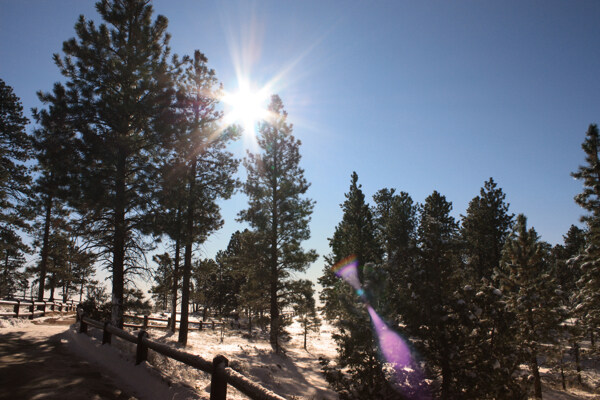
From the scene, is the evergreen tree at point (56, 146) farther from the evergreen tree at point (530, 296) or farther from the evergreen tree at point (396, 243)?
the evergreen tree at point (530, 296)

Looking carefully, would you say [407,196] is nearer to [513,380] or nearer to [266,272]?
[266,272]

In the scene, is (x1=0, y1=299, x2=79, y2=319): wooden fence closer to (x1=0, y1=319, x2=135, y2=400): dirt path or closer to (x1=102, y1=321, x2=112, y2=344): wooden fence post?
(x1=0, y1=319, x2=135, y2=400): dirt path

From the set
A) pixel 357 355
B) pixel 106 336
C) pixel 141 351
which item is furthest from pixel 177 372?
pixel 357 355

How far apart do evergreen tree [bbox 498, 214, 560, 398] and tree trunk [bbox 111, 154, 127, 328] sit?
2185cm

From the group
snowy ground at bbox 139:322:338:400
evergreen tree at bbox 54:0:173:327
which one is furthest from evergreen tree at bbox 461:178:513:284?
evergreen tree at bbox 54:0:173:327

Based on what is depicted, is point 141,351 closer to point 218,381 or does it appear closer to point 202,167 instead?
point 218,381

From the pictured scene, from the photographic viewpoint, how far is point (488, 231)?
33844mm

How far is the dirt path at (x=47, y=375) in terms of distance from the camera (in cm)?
615

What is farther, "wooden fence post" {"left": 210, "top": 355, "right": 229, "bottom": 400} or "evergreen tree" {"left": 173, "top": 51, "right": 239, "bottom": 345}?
"evergreen tree" {"left": 173, "top": 51, "right": 239, "bottom": 345}

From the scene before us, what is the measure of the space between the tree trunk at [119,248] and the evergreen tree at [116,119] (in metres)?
0.04

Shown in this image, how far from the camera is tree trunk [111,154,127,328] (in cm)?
1358

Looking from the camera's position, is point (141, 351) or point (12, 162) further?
point (12, 162)

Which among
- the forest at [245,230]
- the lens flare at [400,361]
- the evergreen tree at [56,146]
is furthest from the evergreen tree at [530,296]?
the evergreen tree at [56,146]

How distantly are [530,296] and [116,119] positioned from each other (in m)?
26.0
